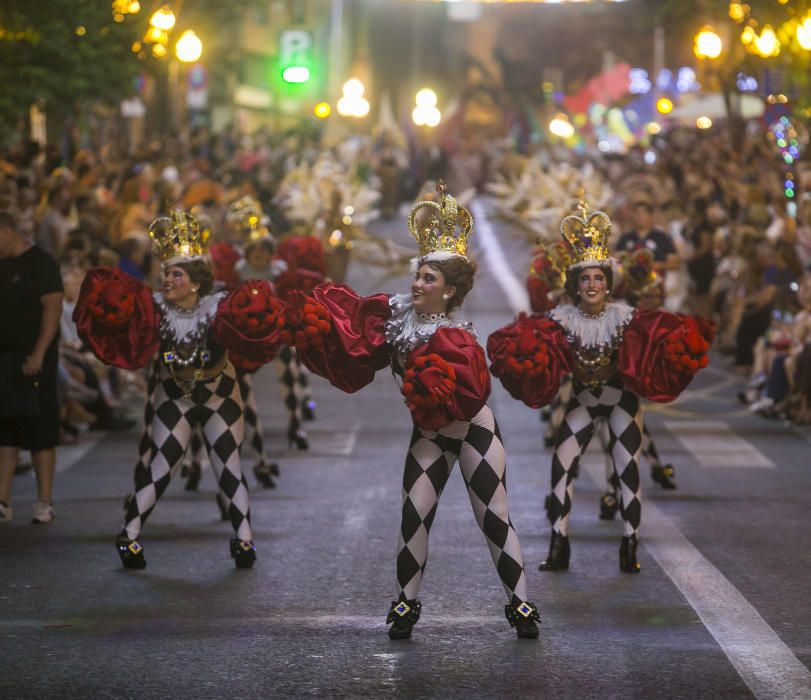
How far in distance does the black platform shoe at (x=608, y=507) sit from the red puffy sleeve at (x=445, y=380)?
13.7ft

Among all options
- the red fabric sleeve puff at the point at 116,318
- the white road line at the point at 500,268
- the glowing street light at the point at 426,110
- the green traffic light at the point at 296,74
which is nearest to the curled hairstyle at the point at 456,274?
the red fabric sleeve puff at the point at 116,318

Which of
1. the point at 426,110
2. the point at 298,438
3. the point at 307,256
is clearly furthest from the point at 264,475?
the point at 426,110

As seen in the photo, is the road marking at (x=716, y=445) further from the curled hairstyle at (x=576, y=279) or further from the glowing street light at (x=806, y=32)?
the glowing street light at (x=806, y=32)

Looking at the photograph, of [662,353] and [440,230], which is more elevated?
[440,230]

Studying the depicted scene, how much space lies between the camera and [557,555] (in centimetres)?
1058

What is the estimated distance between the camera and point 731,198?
27703 mm

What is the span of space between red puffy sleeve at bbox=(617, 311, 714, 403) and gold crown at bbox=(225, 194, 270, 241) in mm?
6011

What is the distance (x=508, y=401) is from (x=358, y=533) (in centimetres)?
902

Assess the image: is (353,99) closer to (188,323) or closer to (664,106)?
(664,106)

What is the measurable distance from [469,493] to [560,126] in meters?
82.4

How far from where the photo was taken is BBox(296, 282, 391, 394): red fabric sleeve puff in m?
9.09

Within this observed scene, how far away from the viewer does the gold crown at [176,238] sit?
36.0 ft

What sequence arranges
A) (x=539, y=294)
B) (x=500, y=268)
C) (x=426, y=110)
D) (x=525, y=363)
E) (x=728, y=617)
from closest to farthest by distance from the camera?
(x=728, y=617)
(x=525, y=363)
(x=539, y=294)
(x=500, y=268)
(x=426, y=110)

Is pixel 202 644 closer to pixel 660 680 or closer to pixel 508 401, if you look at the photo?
pixel 660 680
